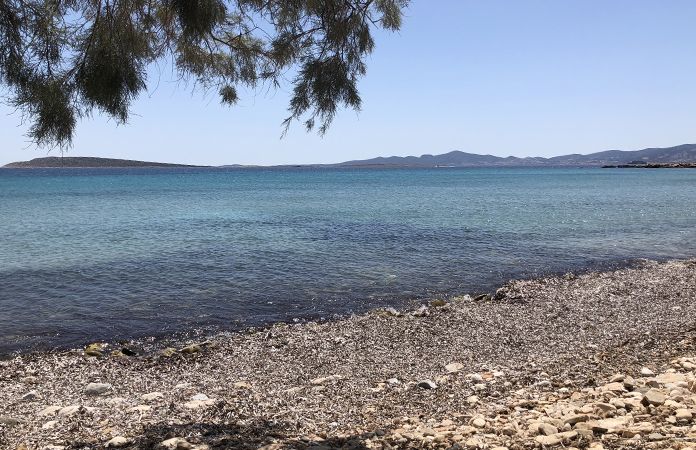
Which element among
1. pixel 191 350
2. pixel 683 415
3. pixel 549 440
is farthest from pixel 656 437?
pixel 191 350

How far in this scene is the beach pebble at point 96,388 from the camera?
25.2ft

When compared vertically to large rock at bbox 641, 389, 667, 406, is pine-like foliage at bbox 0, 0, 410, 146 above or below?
above

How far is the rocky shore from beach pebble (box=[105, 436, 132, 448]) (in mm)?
23

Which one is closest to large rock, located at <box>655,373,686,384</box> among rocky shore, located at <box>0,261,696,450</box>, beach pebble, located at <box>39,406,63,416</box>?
rocky shore, located at <box>0,261,696,450</box>

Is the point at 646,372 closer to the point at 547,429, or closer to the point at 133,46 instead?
the point at 547,429

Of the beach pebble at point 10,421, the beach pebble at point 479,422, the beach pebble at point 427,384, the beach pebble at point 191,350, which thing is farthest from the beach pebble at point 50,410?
the beach pebble at point 479,422

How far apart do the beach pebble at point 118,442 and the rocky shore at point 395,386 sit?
0.08 feet

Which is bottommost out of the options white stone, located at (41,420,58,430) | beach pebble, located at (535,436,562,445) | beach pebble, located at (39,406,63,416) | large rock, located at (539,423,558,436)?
beach pebble, located at (39,406,63,416)

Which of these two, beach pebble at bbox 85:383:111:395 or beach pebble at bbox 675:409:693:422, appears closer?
beach pebble at bbox 675:409:693:422

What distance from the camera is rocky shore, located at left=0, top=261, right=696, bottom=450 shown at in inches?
207

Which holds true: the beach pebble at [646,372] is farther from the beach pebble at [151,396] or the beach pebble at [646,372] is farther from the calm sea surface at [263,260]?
the calm sea surface at [263,260]

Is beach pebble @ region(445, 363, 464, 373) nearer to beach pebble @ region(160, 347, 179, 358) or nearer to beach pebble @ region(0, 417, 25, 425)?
beach pebble @ region(160, 347, 179, 358)

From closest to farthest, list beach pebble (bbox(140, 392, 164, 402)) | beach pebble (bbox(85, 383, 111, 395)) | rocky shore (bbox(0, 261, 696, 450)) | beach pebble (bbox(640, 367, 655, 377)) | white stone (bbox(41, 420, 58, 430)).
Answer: rocky shore (bbox(0, 261, 696, 450)), white stone (bbox(41, 420, 58, 430)), beach pebble (bbox(640, 367, 655, 377)), beach pebble (bbox(140, 392, 164, 402)), beach pebble (bbox(85, 383, 111, 395))

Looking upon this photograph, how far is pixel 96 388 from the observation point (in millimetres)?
7719
